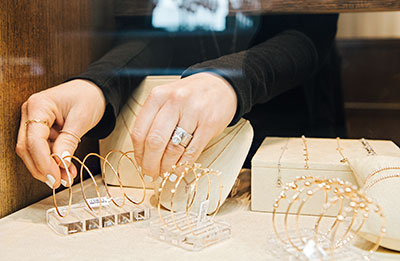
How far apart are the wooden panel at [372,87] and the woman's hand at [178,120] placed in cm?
39

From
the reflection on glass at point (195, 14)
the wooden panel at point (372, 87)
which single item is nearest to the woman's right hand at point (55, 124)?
the reflection on glass at point (195, 14)

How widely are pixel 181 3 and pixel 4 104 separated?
424 mm

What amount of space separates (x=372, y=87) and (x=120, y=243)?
0.67 meters

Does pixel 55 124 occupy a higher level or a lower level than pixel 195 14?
lower

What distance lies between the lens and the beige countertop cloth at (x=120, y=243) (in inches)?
23.9

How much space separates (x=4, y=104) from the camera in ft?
2.50

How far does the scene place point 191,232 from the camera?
658mm

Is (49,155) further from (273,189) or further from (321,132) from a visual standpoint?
(321,132)

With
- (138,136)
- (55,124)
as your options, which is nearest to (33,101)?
(55,124)

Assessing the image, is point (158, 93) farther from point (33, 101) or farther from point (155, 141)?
point (33, 101)

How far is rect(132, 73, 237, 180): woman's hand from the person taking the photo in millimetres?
730

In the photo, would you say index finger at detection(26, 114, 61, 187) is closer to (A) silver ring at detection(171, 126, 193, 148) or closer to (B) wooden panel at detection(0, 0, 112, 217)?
(B) wooden panel at detection(0, 0, 112, 217)

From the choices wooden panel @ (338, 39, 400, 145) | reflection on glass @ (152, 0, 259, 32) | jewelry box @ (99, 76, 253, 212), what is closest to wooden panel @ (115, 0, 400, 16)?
reflection on glass @ (152, 0, 259, 32)

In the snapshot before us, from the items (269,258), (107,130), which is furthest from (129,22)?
(269,258)
